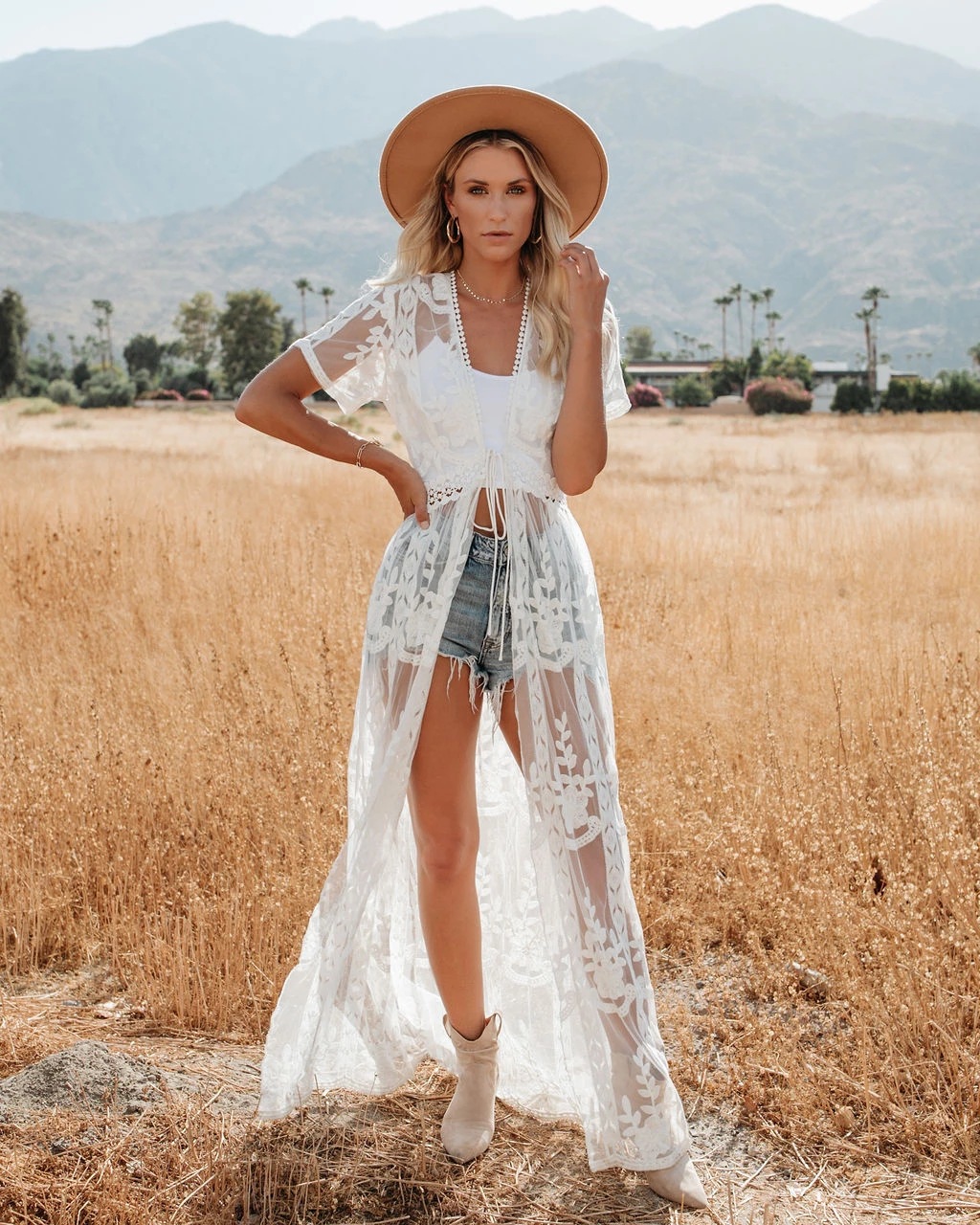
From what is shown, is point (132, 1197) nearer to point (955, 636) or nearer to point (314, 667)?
point (314, 667)

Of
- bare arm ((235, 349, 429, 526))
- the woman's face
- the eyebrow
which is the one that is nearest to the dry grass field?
bare arm ((235, 349, 429, 526))

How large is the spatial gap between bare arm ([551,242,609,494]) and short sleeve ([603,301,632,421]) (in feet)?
0.33

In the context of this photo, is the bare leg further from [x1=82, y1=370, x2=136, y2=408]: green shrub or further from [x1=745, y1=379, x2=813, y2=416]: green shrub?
[x1=82, y1=370, x2=136, y2=408]: green shrub

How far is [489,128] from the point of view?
281cm

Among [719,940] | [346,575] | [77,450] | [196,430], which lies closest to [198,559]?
[346,575]

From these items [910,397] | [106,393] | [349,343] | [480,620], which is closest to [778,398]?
[910,397]

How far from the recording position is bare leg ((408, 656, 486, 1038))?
2611 mm

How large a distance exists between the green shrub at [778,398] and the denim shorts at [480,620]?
51.2 m

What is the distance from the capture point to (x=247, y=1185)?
2.55 metres

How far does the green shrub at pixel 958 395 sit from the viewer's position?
51.3 metres

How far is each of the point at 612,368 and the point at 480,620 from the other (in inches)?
27.8

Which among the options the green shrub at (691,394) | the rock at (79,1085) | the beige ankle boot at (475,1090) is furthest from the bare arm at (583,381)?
the green shrub at (691,394)

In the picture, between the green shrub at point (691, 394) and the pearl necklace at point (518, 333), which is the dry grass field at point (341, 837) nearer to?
the pearl necklace at point (518, 333)

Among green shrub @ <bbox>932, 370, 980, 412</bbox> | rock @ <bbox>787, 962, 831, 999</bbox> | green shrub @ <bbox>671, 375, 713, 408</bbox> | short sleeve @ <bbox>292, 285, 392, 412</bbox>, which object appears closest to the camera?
short sleeve @ <bbox>292, 285, 392, 412</bbox>
